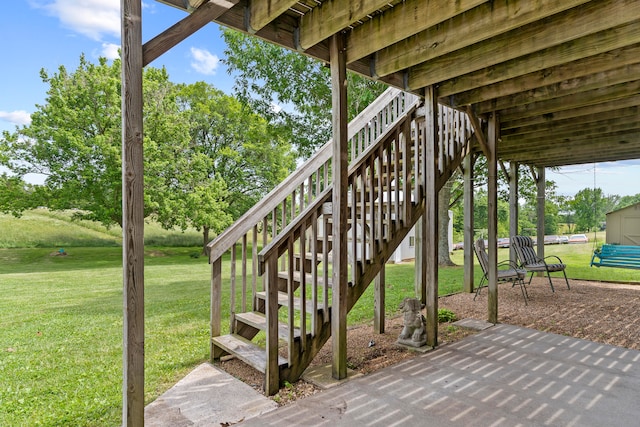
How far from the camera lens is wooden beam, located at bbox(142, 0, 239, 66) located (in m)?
1.80

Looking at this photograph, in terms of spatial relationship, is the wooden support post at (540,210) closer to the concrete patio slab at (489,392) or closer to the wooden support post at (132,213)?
the concrete patio slab at (489,392)

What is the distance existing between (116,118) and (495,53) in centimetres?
1259

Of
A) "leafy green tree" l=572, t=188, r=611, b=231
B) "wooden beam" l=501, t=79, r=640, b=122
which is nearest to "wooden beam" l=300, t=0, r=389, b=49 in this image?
"wooden beam" l=501, t=79, r=640, b=122

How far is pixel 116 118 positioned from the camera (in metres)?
12.1

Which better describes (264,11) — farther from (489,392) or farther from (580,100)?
(580,100)

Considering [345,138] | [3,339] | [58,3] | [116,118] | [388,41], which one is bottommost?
[3,339]

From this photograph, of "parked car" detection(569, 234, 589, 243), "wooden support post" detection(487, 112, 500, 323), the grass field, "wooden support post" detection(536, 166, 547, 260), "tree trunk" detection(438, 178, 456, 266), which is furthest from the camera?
"parked car" detection(569, 234, 589, 243)

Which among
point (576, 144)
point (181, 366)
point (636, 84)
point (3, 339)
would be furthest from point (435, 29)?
point (3, 339)

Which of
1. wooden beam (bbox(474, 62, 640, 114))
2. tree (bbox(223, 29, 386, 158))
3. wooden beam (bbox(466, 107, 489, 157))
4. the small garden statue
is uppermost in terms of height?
tree (bbox(223, 29, 386, 158))

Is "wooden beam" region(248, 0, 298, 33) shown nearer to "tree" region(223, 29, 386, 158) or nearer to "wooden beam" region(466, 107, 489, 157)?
"wooden beam" region(466, 107, 489, 157)

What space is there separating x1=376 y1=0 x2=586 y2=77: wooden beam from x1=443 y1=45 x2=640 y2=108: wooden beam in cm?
102

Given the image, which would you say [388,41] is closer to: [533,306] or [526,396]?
[526,396]

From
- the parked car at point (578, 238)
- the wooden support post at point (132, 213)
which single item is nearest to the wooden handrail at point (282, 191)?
the wooden support post at point (132, 213)

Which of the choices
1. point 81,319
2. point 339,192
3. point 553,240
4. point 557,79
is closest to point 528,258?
point 557,79
